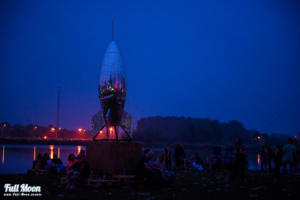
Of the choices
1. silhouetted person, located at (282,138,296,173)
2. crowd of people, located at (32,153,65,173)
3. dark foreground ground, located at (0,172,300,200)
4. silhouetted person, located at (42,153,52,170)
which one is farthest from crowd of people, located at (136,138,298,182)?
silhouetted person, located at (42,153,52,170)

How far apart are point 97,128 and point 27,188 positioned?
471 cm

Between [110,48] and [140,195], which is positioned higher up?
[110,48]

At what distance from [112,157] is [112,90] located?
9.70ft

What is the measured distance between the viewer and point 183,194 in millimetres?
10945

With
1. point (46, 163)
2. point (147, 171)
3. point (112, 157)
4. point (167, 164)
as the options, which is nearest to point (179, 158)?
point (167, 164)

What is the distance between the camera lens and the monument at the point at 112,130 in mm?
13258

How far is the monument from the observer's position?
43.5ft

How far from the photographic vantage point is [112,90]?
14750 millimetres

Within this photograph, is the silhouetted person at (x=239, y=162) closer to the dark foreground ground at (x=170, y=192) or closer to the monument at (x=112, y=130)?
the dark foreground ground at (x=170, y=192)

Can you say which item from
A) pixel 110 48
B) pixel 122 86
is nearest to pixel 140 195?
pixel 122 86

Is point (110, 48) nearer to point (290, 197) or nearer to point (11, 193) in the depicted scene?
point (11, 193)

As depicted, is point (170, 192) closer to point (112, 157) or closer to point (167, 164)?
point (112, 157)

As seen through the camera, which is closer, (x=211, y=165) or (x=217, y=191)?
(x=217, y=191)

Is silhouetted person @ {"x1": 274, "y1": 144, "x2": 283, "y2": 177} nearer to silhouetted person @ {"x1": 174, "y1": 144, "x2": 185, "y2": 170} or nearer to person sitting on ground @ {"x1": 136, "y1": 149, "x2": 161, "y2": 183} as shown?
silhouetted person @ {"x1": 174, "y1": 144, "x2": 185, "y2": 170}
